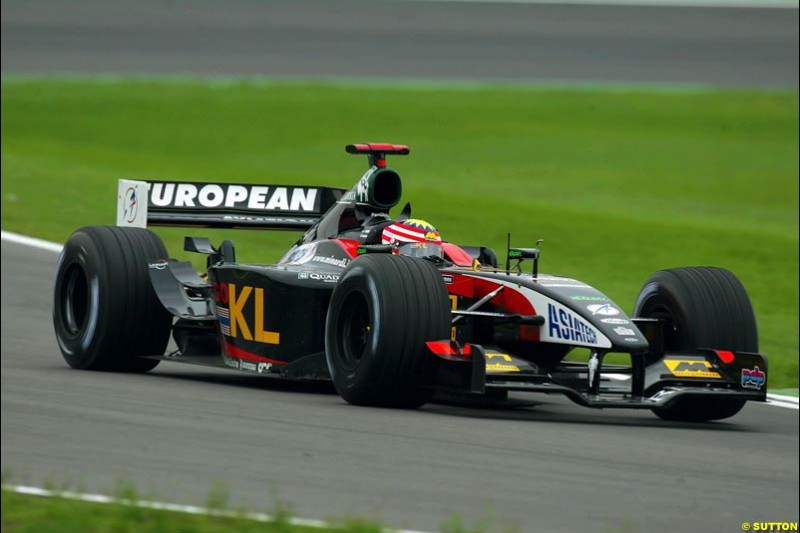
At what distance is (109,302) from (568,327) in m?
3.22

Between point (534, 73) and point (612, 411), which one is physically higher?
point (534, 73)

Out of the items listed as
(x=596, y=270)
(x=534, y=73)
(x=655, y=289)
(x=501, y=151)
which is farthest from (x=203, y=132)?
(x=534, y=73)

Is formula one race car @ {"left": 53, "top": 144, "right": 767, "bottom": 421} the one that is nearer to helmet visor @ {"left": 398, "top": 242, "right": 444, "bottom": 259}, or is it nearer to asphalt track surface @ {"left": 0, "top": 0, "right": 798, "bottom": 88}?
helmet visor @ {"left": 398, "top": 242, "right": 444, "bottom": 259}

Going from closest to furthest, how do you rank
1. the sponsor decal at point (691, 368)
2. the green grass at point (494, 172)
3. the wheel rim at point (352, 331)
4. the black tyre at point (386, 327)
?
the black tyre at point (386, 327), the wheel rim at point (352, 331), the sponsor decal at point (691, 368), the green grass at point (494, 172)

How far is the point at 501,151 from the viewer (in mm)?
17375

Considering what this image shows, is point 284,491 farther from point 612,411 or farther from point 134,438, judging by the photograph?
point 612,411

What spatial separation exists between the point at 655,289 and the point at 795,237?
11.1 meters

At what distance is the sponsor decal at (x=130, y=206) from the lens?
35.2 ft

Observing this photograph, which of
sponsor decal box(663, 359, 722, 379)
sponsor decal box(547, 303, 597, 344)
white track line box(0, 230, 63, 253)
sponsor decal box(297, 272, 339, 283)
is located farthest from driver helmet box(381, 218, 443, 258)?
white track line box(0, 230, 63, 253)

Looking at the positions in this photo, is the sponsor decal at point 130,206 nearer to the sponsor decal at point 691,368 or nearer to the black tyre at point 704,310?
the black tyre at point 704,310

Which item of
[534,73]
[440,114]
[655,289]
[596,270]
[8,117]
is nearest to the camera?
[655,289]

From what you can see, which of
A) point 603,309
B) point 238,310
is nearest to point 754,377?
point 603,309

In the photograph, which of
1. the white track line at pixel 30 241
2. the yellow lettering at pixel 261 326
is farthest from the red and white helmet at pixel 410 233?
the white track line at pixel 30 241

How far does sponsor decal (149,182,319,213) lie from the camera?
1159 centimetres
